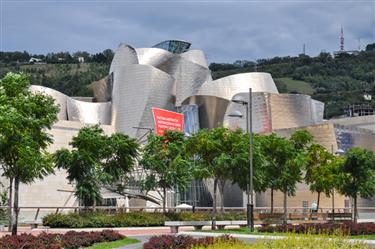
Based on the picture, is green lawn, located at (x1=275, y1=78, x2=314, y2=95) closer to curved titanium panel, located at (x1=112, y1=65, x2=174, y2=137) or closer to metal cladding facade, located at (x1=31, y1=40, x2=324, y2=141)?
metal cladding facade, located at (x1=31, y1=40, x2=324, y2=141)

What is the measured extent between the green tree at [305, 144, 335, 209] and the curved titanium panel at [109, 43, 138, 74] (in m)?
51.1

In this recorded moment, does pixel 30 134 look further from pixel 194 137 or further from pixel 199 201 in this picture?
pixel 199 201

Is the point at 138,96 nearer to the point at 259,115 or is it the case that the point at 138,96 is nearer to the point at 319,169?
the point at 259,115

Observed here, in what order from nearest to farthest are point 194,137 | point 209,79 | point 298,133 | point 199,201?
1. point 194,137
2. point 298,133
3. point 199,201
4. point 209,79

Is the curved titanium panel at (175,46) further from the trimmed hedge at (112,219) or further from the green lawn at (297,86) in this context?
the green lawn at (297,86)

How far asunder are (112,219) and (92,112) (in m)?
62.3

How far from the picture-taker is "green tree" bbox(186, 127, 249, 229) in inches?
1350

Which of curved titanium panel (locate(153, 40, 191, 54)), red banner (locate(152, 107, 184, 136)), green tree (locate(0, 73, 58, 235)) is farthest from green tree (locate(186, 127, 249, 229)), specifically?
curved titanium panel (locate(153, 40, 191, 54))

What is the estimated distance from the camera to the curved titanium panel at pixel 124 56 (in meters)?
97.2

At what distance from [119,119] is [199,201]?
24440 mm

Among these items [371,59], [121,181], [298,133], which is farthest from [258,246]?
[371,59]

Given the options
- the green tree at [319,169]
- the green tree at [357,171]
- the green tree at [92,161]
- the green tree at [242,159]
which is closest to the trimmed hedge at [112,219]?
the green tree at [92,161]

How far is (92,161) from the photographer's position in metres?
42.2

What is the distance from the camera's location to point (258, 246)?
10.8m
